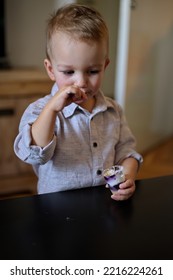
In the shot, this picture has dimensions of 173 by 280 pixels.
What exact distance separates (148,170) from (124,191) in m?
2.02

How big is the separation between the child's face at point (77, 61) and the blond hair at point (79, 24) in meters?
0.01

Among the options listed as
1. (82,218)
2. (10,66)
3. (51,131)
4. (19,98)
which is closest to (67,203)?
(82,218)

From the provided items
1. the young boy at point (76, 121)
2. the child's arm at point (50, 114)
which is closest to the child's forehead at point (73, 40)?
the young boy at point (76, 121)

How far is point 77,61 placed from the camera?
0.83m

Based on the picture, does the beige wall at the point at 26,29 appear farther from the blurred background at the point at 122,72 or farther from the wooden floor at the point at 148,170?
the wooden floor at the point at 148,170

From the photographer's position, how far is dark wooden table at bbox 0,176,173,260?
Answer: 578mm

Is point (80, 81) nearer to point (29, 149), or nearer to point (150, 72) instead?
point (29, 149)

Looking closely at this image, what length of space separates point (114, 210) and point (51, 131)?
23 centimetres

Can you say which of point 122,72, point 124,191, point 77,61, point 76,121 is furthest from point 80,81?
point 122,72

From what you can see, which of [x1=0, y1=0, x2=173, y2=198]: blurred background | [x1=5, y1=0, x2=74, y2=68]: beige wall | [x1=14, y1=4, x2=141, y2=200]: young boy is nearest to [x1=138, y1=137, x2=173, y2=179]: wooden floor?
[x1=0, y1=0, x2=173, y2=198]: blurred background

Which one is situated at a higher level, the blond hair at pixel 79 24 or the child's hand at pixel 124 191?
the blond hair at pixel 79 24

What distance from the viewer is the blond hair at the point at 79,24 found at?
846mm

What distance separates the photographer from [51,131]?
2.68 ft

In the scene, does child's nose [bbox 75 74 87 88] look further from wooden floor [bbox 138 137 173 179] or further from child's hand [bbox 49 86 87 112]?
wooden floor [bbox 138 137 173 179]
